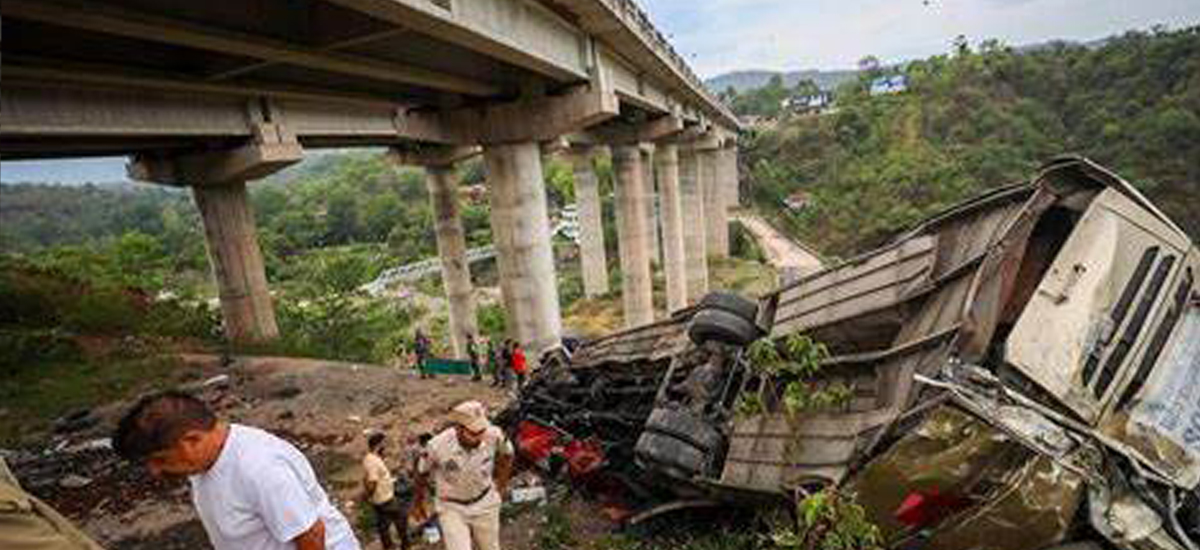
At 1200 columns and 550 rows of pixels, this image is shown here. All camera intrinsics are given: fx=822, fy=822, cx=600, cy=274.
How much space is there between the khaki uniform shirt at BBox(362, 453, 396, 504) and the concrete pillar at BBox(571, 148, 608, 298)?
3361 centimetres

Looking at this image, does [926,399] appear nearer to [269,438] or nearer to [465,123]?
[269,438]

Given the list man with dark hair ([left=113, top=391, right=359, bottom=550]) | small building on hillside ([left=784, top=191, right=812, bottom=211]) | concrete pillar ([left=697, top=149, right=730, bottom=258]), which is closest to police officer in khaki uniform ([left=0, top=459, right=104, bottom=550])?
man with dark hair ([left=113, top=391, right=359, bottom=550])

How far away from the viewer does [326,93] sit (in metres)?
15.1

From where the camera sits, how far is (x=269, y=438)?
2.96 m

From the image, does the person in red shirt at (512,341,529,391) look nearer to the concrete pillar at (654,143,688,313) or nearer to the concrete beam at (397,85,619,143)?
the concrete beam at (397,85,619,143)

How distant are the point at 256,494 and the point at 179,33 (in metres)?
7.33

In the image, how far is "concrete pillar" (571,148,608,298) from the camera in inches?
1655

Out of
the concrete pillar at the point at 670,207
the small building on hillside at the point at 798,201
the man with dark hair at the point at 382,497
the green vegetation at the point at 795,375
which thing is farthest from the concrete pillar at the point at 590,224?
the green vegetation at the point at 795,375

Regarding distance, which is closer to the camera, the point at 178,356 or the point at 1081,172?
the point at 1081,172

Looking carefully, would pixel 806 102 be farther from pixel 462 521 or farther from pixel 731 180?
pixel 462 521

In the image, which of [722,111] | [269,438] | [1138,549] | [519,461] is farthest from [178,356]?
[722,111]

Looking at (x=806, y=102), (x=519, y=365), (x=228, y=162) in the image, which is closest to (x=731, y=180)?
(x=806, y=102)

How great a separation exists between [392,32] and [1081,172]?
23.3 feet

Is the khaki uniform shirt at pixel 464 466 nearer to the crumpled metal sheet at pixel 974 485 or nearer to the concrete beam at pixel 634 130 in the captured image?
the crumpled metal sheet at pixel 974 485
